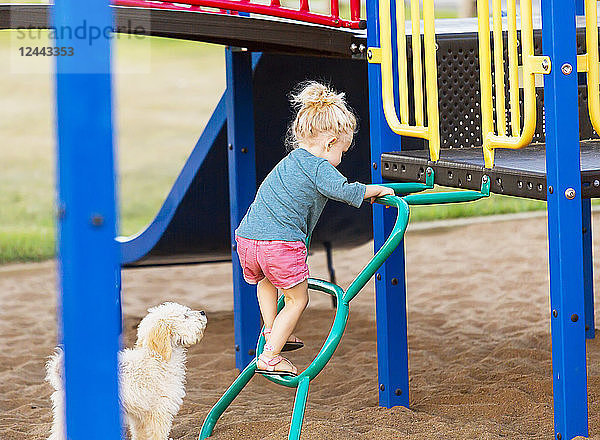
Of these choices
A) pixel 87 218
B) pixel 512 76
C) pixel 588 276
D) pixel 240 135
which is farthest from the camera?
pixel 588 276

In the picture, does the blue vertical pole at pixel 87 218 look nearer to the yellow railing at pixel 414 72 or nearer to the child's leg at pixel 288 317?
the child's leg at pixel 288 317

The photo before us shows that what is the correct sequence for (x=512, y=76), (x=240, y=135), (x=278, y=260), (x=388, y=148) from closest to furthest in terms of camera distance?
1. (x=512, y=76)
2. (x=278, y=260)
3. (x=388, y=148)
4. (x=240, y=135)

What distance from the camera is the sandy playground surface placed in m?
3.49

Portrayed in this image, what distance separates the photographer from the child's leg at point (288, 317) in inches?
117

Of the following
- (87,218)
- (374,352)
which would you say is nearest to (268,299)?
(87,218)

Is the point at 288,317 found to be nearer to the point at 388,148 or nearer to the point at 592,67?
the point at 388,148

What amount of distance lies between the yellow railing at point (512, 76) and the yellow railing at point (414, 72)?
0.21 m

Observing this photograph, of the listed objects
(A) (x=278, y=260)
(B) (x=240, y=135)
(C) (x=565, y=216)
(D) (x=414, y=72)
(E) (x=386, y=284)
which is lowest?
(E) (x=386, y=284)

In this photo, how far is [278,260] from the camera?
291 cm

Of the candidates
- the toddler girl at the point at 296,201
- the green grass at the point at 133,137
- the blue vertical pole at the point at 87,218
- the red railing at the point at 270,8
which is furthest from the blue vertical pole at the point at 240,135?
the green grass at the point at 133,137

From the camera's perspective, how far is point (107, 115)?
54.4 inches

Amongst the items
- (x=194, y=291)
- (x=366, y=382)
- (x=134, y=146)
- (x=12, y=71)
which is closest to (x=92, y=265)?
(x=366, y=382)

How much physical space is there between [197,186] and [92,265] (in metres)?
3.52

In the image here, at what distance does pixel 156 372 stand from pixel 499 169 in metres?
1.30
